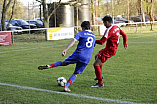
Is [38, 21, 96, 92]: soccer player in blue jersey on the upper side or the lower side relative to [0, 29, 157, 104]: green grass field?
upper

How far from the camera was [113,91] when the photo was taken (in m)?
6.68

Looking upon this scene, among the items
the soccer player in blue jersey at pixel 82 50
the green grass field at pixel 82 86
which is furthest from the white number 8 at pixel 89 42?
the green grass field at pixel 82 86

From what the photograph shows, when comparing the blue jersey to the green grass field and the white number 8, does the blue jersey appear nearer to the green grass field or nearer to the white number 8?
the white number 8

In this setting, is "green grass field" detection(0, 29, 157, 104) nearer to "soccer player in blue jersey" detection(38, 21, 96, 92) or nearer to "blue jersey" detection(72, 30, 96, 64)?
"soccer player in blue jersey" detection(38, 21, 96, 92)

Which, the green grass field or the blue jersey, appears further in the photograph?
the blue jersey

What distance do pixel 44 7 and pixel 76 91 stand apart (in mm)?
21275

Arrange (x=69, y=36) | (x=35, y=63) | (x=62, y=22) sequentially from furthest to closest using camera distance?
(x=62, y=22)
(x=69, y=36)
(x=35, y=63)

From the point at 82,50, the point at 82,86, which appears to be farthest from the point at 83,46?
the point at 82,86

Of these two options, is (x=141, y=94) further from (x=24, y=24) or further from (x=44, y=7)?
(x=24, y=24)

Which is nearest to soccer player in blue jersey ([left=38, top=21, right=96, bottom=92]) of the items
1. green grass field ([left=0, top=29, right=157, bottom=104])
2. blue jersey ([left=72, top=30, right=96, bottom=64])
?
blue jersey ([left=72, top=30, right=96, bottom=64])

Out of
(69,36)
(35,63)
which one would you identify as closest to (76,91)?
(35,63)

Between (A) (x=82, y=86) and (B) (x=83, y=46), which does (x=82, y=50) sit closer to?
(B) (x=83, y=46)

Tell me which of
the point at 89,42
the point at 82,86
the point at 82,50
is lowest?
the point at 82,86

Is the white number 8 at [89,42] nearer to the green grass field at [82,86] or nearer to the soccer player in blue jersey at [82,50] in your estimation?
the soccer player in blue jersey at [82,50]
